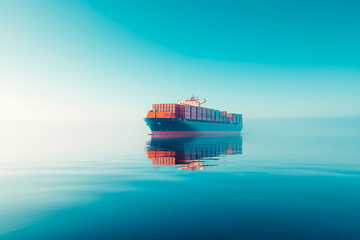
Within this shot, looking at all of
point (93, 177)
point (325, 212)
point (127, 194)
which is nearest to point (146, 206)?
point (127, 194)

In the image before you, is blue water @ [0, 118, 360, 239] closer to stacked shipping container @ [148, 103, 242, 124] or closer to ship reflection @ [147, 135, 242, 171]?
ship reflection @ [147, 135, 242, 171]

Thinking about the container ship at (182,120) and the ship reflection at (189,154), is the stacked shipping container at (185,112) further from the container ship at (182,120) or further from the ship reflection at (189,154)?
the ship reflection at (189,154)

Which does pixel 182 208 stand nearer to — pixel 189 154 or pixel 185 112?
pixel 189 154

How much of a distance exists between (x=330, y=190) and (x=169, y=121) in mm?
62279

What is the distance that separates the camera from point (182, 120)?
73500 mm

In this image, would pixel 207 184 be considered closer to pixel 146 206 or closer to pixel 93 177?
pixel 146 206

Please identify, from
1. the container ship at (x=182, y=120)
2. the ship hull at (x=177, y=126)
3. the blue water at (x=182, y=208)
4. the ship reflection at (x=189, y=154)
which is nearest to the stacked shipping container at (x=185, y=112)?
the container ship at (x=182, y=120)

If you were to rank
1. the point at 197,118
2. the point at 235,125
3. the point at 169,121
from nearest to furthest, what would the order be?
the point at 169,121
the point at 197,118
the point at 235,125

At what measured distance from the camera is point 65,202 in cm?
796

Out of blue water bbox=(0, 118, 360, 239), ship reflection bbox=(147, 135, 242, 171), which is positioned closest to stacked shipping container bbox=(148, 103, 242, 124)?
ship reflection bbox=(147, 135, 242, 171)

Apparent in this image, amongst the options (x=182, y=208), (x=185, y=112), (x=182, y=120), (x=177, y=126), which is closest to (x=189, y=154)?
(x=182, y=208)

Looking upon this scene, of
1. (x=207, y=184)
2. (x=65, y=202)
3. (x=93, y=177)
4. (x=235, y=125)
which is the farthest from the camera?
(x=235, y=125)

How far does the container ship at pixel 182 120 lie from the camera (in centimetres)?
7200

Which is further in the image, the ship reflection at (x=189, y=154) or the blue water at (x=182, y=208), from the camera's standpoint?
the ship reflection at (x=189, y=154)
